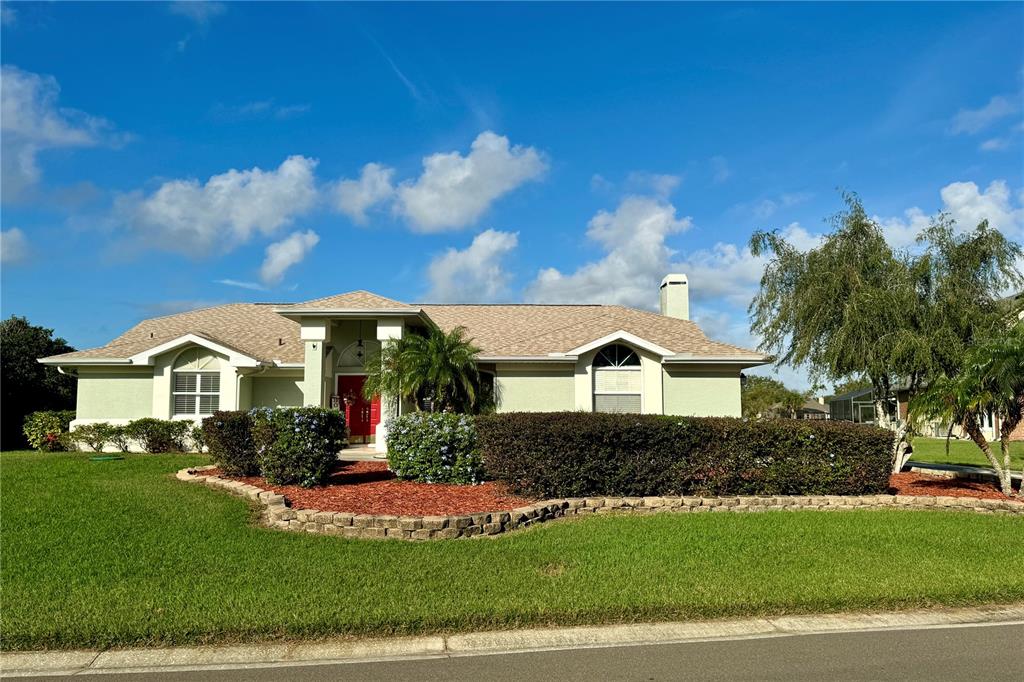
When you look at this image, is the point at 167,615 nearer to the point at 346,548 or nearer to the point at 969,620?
the point at 346,548

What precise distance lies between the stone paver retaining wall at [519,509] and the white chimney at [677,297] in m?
12.5

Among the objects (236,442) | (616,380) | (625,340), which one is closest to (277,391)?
(236,442)

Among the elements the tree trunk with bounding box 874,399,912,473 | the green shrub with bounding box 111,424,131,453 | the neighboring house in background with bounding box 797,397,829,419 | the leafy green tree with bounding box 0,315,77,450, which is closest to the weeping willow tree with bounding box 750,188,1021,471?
the tree trunk with bounding box 874,399,912,473

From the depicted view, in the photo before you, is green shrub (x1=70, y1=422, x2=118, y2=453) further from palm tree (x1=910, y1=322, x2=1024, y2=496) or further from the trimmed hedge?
palm tree (x1=910, y1=322, x2=1024, y2=496)

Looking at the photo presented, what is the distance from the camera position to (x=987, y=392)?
37.5 feet

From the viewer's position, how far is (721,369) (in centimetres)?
1875

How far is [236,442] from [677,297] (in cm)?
1584

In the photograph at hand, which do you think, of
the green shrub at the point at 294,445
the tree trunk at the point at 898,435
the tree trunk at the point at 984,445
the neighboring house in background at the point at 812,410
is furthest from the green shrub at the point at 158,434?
the neighboring house in background at the point at 812,410

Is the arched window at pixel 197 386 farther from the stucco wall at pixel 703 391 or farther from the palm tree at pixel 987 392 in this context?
the palm tree at pixel 987 392

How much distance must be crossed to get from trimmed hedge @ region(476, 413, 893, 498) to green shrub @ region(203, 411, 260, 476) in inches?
184

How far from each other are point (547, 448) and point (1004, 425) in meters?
→ 8.46

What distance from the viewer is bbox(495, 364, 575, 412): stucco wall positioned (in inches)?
727

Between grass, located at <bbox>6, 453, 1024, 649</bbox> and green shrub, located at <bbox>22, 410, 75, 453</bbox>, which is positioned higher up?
green shrub, located at <bbox>22, 410, 75, 453</bbox>

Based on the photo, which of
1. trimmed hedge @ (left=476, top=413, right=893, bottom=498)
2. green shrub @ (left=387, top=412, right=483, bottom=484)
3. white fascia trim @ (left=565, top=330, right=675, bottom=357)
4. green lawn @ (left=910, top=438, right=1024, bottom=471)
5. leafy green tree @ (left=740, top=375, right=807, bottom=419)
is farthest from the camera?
leafy green tree @ (left=740, top=375, right=807, bottom=419)
